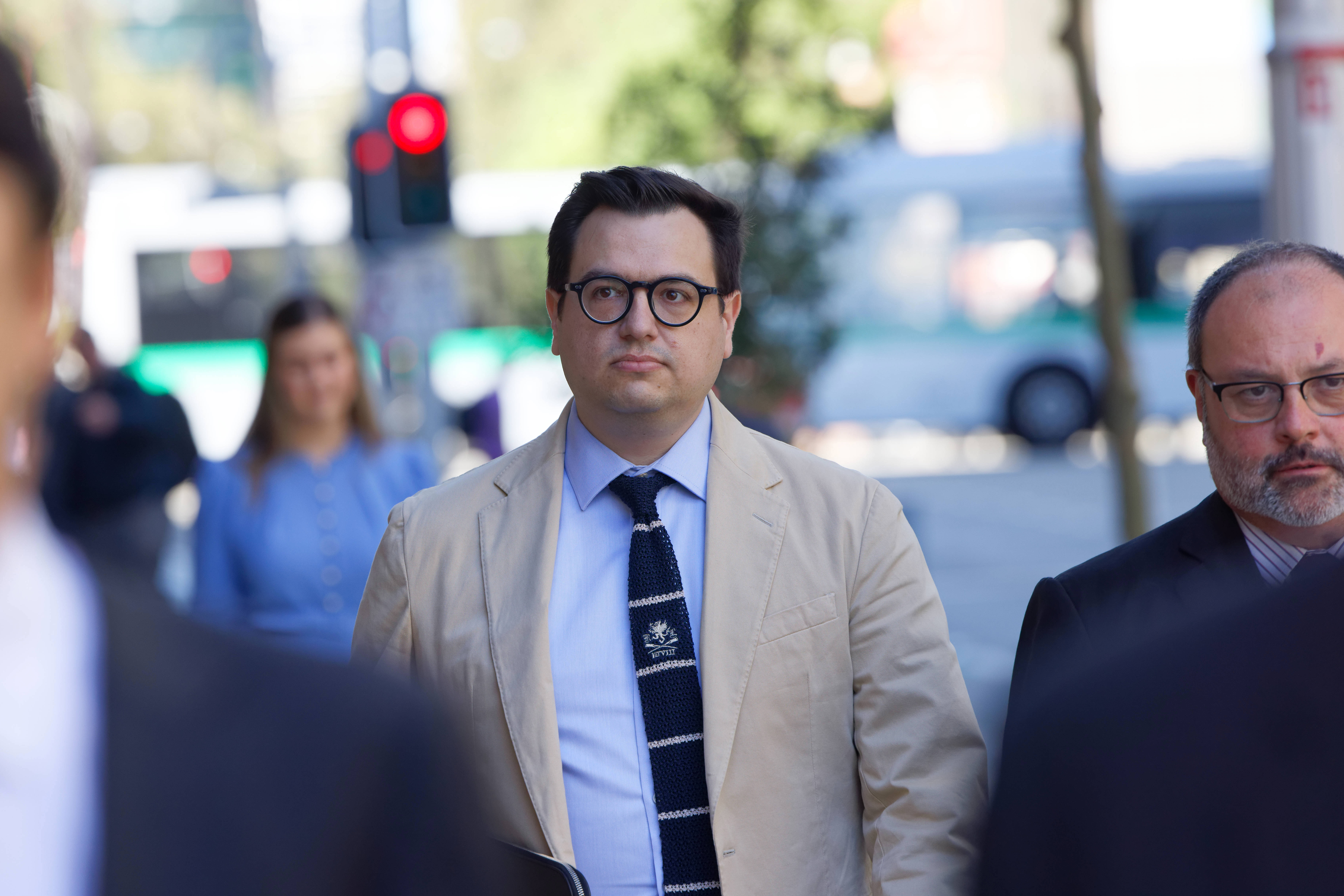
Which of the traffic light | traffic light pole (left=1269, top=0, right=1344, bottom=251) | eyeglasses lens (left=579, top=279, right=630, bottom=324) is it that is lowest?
eyeglasses lens (left=579, top=279, right=630, bottom=324)

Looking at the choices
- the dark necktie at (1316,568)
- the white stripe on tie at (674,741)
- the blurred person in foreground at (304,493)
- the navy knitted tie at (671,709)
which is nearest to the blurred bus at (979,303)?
the blurred person in foreground at (304,493)

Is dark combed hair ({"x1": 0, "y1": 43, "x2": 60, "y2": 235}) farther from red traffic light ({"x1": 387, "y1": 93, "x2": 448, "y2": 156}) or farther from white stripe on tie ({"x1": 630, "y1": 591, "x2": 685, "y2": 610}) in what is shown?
red traffic light ({"x1": 387, "y1": 93, "x2": 448, "y2": 156})

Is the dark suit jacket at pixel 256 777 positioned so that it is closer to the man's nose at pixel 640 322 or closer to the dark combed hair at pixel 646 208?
the man's nose at pixel 640 322

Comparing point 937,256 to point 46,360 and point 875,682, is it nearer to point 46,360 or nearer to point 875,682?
point 875,682

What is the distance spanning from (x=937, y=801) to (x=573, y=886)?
613mm

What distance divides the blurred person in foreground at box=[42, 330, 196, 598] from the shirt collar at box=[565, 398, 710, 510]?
4817 millimetres

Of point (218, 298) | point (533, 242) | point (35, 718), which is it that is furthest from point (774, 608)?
point (218, 298)

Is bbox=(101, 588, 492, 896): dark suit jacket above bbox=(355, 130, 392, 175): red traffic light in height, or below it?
below

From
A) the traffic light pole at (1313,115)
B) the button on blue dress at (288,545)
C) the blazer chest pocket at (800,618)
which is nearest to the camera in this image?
the blazer chest pocket at (800,618)

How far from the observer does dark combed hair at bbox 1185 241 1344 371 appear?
2.87 meters

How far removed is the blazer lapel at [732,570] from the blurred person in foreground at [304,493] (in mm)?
2062

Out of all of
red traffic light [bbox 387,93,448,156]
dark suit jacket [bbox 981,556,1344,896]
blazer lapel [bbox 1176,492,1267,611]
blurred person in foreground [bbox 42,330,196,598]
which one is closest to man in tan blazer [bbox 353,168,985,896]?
blazer lapel [bbox 1176,492,1267,611]

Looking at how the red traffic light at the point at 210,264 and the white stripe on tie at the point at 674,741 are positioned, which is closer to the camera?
the white stripe on tie at the point at 674,741

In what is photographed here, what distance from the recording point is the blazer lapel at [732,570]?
2.54 m
